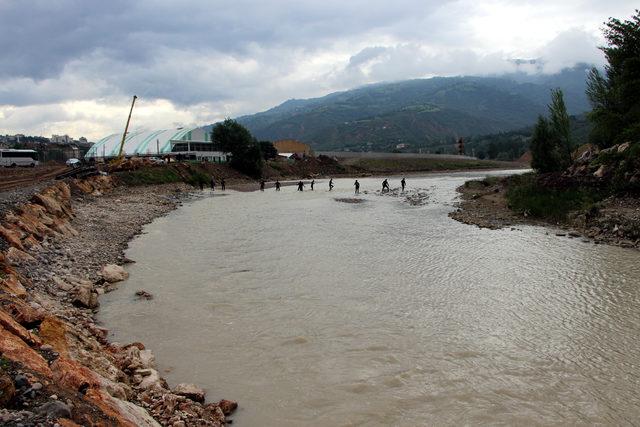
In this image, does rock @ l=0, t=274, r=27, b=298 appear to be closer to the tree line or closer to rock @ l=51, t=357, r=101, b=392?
rock @ l=51, t=357, r=101, b=392

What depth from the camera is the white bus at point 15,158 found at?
66.2 m

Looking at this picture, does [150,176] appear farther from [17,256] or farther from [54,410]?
[54,410]

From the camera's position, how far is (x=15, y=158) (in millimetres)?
67625

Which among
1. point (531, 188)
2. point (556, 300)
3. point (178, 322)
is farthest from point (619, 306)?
point (531, 188)

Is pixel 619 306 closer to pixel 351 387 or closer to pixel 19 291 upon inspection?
pixel 351 387

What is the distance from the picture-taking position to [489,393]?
995cm

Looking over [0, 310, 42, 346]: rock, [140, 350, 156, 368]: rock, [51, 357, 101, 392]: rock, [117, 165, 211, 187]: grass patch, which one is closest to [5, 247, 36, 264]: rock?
[140, 350, 156, 368]: rock

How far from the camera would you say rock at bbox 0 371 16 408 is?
5777 millimetres

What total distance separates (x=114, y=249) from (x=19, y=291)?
12.2 metres

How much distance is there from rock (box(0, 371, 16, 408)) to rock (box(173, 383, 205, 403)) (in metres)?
3.85

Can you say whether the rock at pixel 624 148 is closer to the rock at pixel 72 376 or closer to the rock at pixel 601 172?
the rock at pixel 601 172

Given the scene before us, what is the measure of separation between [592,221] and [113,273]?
28.3 meters

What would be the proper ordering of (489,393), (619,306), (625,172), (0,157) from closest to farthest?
(489,393) < (619,306) < (625,172) < (0,157)

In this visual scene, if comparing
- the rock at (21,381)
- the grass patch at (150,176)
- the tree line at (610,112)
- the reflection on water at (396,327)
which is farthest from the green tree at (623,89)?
the grass patch at (150,176)
